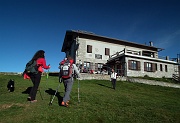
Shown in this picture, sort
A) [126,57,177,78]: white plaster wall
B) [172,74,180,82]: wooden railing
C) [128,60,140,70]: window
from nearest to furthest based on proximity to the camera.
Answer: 1. [128,60,140,70]: window
2. [126,57,177,78]: white plaster wall
3. [172,74,180,82]: wooden railing

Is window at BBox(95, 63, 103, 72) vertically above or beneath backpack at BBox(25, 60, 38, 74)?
above

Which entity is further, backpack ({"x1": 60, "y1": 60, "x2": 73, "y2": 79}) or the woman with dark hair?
the woman with dark hair

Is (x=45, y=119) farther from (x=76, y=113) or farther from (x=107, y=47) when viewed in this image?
(x=107, y=47)

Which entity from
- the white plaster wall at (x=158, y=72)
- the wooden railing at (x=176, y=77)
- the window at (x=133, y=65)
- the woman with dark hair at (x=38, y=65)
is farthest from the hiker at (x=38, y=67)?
the wooden railing at (x=176, y=77)

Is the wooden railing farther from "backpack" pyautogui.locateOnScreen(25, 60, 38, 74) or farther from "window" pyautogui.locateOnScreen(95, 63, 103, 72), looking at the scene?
"backpack" pyautogui.locateOnScreen(25, 60, 38, 74)

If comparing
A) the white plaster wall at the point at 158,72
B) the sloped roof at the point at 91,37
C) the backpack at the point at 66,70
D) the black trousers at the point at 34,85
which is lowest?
the black trousers at the point at 34,85

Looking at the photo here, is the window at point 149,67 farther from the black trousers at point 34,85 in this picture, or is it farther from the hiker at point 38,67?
the black trousers at point 34,85

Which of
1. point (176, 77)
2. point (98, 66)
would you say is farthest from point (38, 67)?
point (176, 77)

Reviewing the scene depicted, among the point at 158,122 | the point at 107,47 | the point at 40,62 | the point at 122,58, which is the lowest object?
the point at 158,122

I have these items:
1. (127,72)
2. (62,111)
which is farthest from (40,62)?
(127,72)

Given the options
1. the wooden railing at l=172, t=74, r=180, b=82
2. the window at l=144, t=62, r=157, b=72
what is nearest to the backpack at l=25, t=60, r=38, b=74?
the window at l=144, t=62, r=157, b=72

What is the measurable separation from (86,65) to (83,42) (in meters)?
4.43

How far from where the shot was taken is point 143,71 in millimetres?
31578

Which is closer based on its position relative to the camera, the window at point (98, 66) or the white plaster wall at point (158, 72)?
the white plaster wall at point (158, 72)
